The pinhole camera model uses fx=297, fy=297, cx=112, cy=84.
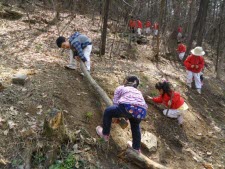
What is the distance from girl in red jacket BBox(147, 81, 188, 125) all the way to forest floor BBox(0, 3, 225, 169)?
0.17 m

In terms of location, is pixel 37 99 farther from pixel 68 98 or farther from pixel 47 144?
pixel 47 144

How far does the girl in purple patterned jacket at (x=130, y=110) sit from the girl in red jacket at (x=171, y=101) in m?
1.79

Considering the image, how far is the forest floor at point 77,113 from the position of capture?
15.9 feet

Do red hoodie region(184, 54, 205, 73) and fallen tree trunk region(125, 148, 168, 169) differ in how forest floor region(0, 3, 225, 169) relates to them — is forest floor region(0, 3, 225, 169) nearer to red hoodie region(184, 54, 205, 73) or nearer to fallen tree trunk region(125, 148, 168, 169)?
fallen tree trunk region(125, 148, 168, 169)

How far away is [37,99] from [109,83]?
2.33 m

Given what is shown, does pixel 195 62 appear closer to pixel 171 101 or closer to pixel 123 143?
pixel 171 101

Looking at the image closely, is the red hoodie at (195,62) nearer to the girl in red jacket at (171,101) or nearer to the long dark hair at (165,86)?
the girl in red jacket at (171,101)

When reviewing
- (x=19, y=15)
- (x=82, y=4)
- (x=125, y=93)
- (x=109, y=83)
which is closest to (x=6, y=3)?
(x=19, y=15)

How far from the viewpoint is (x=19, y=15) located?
1299 cm

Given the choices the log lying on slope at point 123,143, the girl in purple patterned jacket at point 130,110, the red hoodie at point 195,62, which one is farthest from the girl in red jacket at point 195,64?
the girl in purple patterned jacket at point 130,110

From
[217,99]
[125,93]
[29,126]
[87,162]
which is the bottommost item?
[217,99]

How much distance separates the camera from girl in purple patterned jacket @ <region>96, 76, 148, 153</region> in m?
5.04

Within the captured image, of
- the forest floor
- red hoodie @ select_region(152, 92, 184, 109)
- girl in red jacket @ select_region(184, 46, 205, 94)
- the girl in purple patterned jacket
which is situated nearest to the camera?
the forest floor

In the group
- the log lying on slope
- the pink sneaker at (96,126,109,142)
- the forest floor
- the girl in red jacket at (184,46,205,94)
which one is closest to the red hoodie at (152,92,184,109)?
the forest floor
